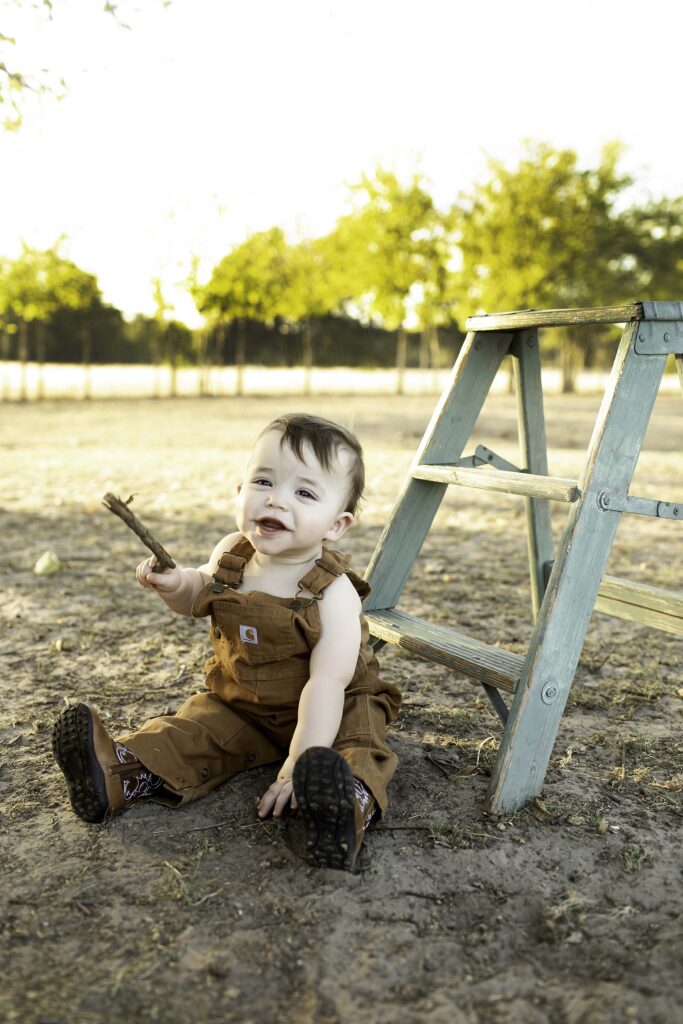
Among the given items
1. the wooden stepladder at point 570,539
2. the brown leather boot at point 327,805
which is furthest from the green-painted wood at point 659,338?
the brown leather boot at point 327,805

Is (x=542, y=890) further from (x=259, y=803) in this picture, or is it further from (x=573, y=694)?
(x=573, y=694)

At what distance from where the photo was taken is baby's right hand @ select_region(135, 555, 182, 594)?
8.56 feet

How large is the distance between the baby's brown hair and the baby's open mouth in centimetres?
19

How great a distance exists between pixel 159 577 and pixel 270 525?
0.37 m

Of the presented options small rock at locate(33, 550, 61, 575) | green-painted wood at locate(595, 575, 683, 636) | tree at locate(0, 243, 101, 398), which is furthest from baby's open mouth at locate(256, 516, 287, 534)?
tree at locate(0, 243, 101, 398)

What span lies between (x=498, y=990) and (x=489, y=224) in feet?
112

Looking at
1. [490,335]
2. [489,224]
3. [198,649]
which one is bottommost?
[198,649]

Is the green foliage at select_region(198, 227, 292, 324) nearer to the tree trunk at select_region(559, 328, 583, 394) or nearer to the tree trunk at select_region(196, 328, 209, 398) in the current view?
the tree trunk at select_region(196, 328, 209, 398)

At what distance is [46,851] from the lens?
2.26m

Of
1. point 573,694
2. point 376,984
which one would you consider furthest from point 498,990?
point 573,694

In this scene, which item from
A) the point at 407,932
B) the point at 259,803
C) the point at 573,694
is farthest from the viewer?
the point at 573,694

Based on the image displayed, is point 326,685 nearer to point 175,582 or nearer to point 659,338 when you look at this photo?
point 175,582

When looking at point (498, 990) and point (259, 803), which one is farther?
point (259, 803)

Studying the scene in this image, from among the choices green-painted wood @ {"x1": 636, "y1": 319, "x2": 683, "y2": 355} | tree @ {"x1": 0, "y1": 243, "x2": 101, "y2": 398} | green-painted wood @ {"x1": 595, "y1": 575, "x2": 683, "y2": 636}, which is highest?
tree @ {"x1": 0, "y1": 243, "x2": 101, "y2": 398}
